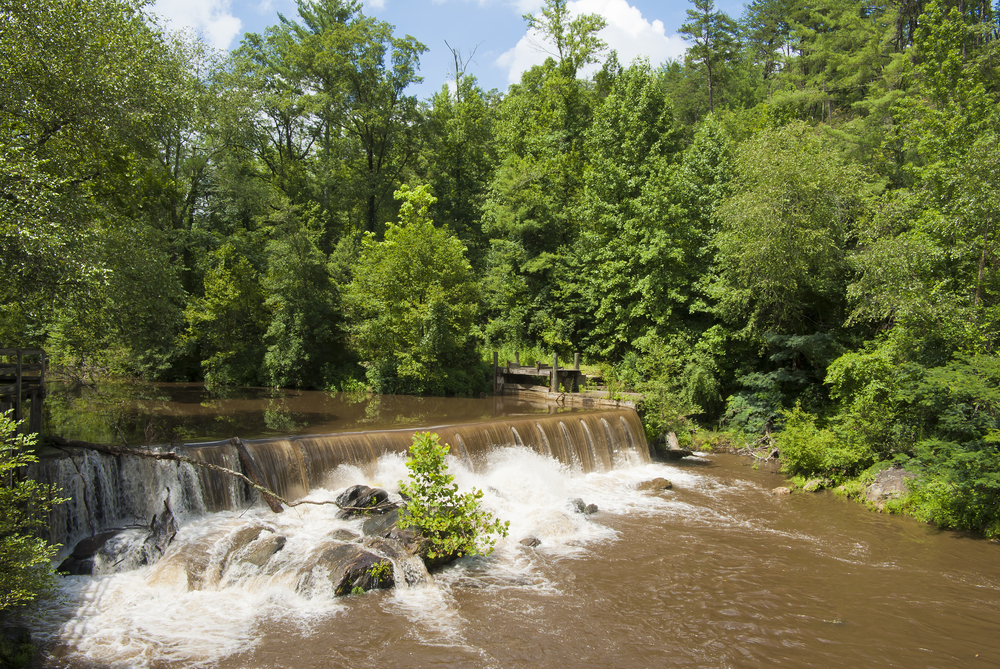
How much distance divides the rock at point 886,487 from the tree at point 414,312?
15.8 m

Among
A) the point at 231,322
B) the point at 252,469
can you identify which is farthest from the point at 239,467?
the point at 231,322

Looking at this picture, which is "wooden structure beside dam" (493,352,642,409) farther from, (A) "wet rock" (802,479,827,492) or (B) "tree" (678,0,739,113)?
(B) "tree" (678,0,739,113)

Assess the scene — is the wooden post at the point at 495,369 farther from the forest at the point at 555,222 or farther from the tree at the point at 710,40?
the tree at the point at 710,40

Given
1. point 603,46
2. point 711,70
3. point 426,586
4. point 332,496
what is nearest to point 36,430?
point 332,496

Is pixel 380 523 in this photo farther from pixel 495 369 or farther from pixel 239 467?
pixel 495 369

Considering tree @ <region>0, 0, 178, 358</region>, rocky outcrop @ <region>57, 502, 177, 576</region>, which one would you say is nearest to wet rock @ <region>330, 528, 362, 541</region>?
rocky outcrop @ <region>57, 502, 177, 576</region>

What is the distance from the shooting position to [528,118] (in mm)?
36406

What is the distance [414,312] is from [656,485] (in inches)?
497

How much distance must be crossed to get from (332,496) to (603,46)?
32.7 m

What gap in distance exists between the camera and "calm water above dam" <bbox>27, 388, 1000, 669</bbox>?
7.72m

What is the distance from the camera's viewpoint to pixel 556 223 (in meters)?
30.3

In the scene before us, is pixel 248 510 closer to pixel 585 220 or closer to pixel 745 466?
pixel 745 466

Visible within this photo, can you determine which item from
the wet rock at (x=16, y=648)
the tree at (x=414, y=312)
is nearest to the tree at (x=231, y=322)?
the tree at (x=414, y=312)

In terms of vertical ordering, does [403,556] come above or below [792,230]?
below
